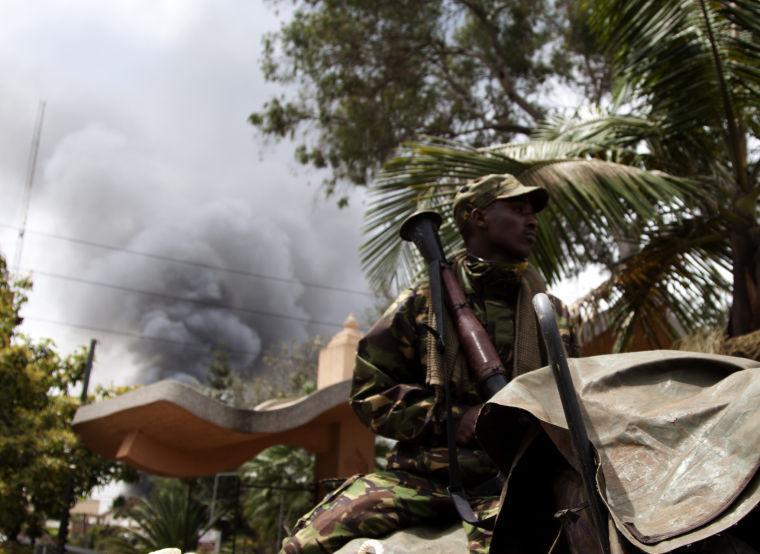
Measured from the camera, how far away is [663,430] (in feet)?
4.75

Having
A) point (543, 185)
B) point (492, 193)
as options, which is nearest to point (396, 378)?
point (492, 193)

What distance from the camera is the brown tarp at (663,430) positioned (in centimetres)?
128

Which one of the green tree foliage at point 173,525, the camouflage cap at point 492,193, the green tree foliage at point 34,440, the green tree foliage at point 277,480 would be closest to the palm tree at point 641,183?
the camouflage cap at point 492,193

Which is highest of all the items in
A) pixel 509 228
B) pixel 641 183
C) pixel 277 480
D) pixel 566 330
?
pixel 641 183

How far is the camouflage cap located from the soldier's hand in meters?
0.81

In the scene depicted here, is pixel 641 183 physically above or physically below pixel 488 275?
above

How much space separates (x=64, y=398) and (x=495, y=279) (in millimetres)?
10735

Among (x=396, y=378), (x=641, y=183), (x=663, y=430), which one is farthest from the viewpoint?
(x=641, y=183)

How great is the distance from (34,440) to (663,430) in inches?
433

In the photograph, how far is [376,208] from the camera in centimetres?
614

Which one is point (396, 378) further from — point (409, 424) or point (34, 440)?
point (34, 440)

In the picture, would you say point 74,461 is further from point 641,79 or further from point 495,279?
point 495,279

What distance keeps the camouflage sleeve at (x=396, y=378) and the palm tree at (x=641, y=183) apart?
3.12 m

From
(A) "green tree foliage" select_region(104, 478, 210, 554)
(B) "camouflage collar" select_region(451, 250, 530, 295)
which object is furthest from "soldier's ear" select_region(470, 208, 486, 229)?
(A) "green tree foliage" select_region(104, 478, 210, 554)
